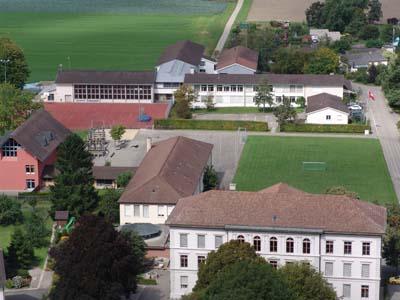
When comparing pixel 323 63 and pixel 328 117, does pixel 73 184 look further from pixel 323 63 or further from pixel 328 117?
pixel 323 63

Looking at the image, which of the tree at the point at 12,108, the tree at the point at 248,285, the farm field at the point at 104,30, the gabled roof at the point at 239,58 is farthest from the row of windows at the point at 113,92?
the tree at the point at 248,285

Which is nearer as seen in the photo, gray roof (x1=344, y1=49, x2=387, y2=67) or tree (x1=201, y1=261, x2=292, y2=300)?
tree (x1=201, y1=261, x2=292, y2=300)

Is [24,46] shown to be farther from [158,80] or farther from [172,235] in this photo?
[172,235]

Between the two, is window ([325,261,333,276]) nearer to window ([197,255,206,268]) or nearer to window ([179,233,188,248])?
window ([197,255,206,268])

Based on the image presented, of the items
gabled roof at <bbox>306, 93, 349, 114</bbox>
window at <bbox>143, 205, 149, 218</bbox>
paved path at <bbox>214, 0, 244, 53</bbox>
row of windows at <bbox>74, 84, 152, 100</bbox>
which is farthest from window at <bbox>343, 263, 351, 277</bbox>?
paved path at <bbox>214, 0, 244, 53</bbox>

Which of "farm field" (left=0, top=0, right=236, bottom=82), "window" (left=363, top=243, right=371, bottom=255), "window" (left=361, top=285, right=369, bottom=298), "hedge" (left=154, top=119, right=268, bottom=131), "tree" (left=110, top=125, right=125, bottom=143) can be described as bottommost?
"window" (left=361, top=285, right=369, bottom=298)

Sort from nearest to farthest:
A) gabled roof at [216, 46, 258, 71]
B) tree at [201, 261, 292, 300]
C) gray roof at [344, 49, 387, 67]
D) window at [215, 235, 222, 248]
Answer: tree at [201, 261, 292, 300] → window at [215, 235, 222, 248] → gabled roof at [216, 46, 258, 71] → gray roof at [344, 49, 387, 67]

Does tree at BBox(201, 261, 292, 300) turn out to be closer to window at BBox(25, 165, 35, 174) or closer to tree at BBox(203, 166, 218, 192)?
tree at BBox(203, 166, 218, 192)

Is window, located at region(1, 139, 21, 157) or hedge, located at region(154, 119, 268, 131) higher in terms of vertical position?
hedge, located at region(154, 119, 268, 131)

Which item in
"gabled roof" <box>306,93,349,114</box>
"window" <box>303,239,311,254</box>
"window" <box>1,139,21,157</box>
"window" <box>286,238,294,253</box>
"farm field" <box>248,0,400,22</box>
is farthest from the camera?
"farm field" <box>248,0,400,22</box>
